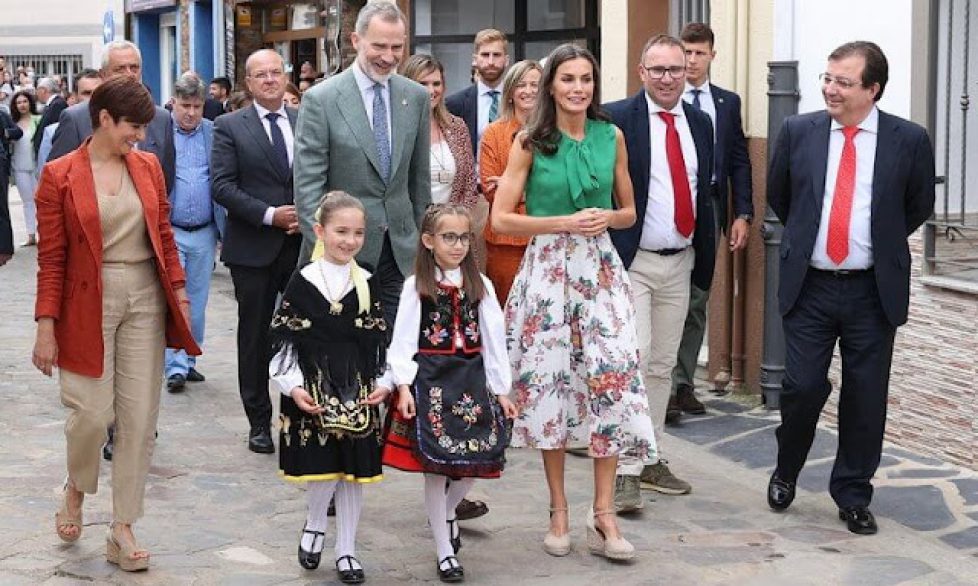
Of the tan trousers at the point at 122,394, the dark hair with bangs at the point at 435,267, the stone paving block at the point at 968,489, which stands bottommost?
the stone paving block at the point at 968,489

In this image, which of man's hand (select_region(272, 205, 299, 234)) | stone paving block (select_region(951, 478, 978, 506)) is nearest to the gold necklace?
man's hand (select_region(272, 205, 299, 234))

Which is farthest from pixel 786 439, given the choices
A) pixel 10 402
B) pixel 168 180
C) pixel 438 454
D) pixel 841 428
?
pixel 10 402

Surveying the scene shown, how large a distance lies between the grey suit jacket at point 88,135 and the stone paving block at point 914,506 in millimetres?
3685

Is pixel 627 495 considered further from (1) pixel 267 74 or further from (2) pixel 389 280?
(1) pixel 267 74

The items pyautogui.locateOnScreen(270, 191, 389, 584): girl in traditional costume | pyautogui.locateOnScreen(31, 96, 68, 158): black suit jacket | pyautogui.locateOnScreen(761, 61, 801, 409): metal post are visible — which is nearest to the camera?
pyautogui.locateOnScreen(270, 191, 389, 584): girl in traditional costume

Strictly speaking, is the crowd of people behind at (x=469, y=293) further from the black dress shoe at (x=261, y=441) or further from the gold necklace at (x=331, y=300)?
the black dress shoe at (x=261, y=441)

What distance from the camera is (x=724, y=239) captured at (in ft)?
34.0

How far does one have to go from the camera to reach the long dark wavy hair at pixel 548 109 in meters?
6.94

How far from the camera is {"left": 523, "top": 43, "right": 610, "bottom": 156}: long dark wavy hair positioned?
694 cm

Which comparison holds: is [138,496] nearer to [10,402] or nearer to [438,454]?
[438,454]

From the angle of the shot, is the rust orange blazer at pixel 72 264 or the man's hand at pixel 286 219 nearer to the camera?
the rust orange blazer at pixel 72 264

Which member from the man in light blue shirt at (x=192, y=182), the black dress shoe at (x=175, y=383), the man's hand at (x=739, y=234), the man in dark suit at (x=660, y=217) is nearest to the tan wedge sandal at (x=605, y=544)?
the man in dark suit at (x=660, y=217)

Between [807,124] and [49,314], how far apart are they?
3.20 m

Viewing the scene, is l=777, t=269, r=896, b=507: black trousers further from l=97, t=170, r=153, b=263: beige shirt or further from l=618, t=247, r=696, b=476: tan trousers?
l=97, t=170, r=153, b=263: beige shirt
